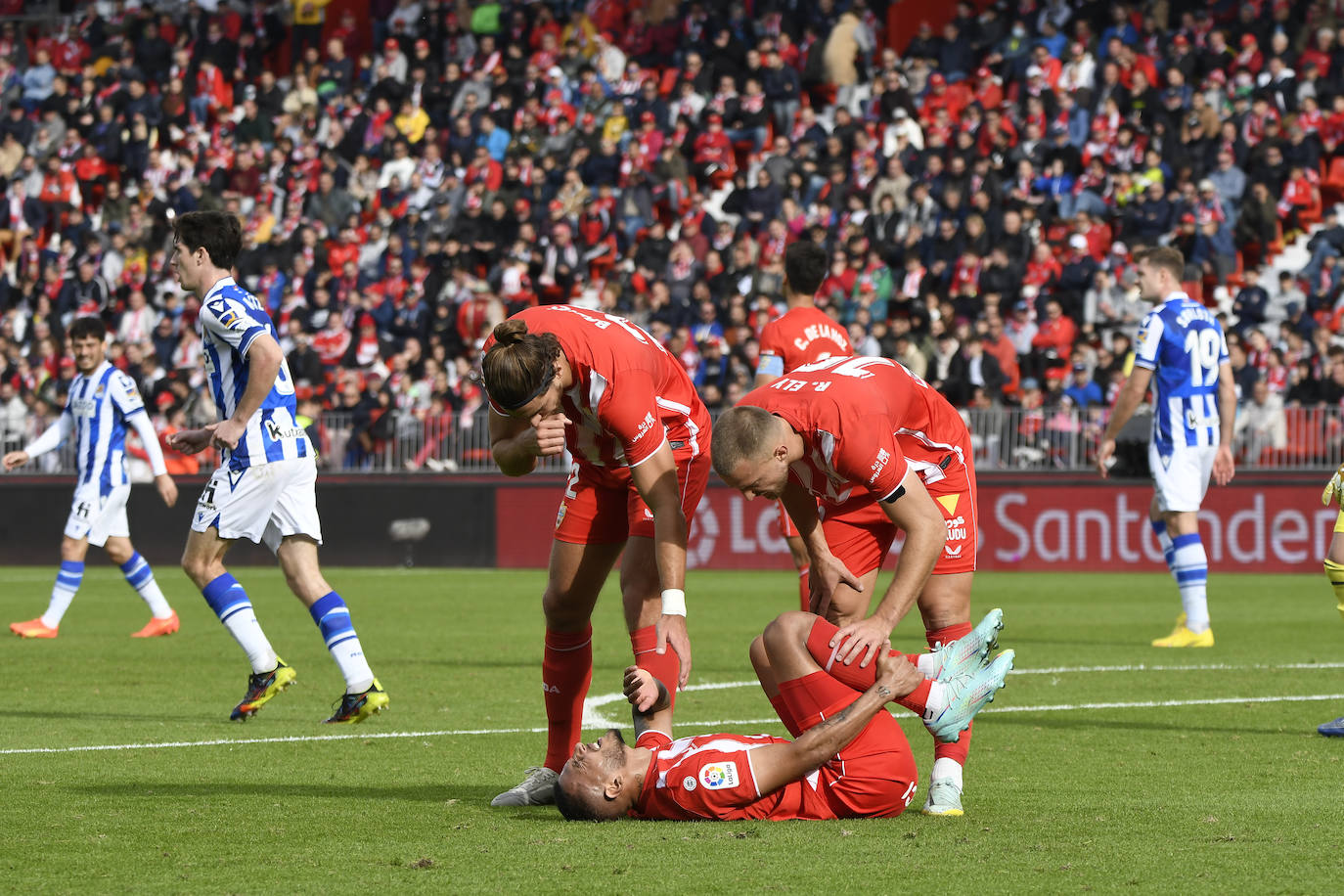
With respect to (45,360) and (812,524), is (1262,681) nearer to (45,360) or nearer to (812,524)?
(812,524)

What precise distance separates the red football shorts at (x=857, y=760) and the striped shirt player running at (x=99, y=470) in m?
8.83

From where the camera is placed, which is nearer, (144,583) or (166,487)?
(166,487)

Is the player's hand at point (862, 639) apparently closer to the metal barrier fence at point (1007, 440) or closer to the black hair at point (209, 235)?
the black hair at point (209, 235)

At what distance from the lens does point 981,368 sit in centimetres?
2130

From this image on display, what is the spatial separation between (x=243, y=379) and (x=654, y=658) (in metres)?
3.52

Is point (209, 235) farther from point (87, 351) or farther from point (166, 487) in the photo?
point (87, 351)

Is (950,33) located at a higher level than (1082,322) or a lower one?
higher

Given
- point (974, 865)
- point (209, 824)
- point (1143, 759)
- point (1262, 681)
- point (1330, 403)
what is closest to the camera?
point (974, 865)

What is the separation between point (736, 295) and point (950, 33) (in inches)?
224

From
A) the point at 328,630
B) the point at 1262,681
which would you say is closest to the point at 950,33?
the point at 1262,681

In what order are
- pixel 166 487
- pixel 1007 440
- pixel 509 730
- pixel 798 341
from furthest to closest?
1. pixel 1007 440
2. pixel 166 487
3. pixel 798 341
4. pixel 509 730

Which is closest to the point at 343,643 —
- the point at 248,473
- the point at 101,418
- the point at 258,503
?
the point at 258,503

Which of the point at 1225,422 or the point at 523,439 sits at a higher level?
the point at 1225,422

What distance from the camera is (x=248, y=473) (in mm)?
8992
